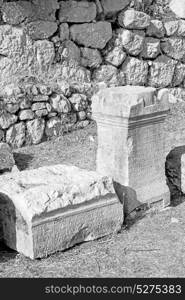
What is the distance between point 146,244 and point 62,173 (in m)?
0.98

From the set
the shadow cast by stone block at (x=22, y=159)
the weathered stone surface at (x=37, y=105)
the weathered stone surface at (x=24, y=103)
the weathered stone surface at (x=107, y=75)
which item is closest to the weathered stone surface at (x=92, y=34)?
the weathered stone surface at (x=107, y=75)

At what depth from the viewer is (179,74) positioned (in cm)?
996

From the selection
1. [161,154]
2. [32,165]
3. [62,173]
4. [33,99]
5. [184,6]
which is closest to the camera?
[62,173]

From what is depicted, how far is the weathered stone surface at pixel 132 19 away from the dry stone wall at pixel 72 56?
10 mm

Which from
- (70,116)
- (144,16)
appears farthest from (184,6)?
(70,116)

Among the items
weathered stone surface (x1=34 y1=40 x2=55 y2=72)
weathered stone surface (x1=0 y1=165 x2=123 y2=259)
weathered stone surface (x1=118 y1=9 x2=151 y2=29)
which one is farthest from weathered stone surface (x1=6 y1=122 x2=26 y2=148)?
weathered stone surface (x1=0 y1=165 x2=123 y2=259)

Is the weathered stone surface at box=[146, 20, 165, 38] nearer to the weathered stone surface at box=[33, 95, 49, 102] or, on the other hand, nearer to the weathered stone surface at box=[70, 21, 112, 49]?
the weathered stone surface at box=[70, 21, 112, 49]

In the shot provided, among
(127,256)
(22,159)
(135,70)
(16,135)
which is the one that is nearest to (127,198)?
(127,256)

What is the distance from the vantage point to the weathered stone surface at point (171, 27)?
381 inches

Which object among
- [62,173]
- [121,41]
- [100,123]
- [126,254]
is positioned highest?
[121,41]

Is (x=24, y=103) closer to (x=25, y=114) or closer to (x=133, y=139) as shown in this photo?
(x=25, y=114)

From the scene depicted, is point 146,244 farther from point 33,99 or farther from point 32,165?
point 33,99

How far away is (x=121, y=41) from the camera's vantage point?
9.11 m

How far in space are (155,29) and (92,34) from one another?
4.50 feet
